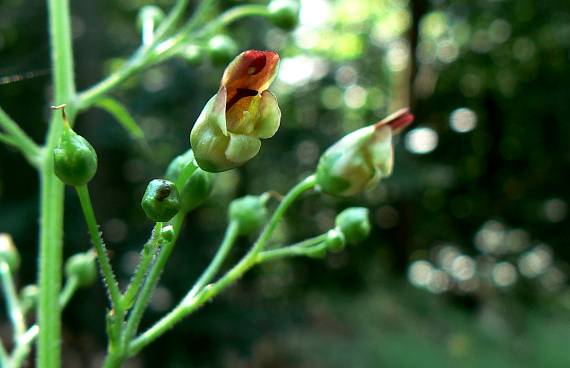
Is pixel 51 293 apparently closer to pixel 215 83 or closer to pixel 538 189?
pixel 215 83

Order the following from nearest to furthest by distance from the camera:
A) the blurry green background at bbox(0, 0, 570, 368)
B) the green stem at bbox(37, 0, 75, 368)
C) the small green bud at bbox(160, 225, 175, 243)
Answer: the small green bud at bbox(160, 225, 175, 243) < the green stem at bbox(37, 0, 75, 368) < the blurry green background at bbox(0, 0, 570, 368)

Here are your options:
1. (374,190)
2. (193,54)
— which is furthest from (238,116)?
(374,190)

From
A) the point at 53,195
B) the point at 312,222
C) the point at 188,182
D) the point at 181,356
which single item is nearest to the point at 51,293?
the point at 53,195

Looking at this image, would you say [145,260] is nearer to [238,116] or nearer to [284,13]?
[238,116]

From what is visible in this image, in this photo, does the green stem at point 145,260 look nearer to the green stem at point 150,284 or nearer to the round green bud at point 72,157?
the green stem at point 150,284

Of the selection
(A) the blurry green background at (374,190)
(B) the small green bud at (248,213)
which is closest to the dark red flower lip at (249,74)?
(B) the small green bud at (248,213)

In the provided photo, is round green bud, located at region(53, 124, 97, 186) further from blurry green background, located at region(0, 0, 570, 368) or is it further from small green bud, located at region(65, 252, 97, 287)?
blurry green background, located at region(0, 0, 570, 368)

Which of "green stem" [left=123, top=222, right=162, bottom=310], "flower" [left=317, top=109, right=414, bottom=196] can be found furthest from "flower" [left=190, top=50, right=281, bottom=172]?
"flower" [left=317, top=109, right=414, bottom=196]
